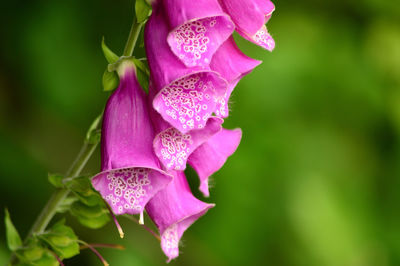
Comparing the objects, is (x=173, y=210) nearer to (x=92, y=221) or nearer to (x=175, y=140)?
(x=175, y=140)

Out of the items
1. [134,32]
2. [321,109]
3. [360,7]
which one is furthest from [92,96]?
[134,32]

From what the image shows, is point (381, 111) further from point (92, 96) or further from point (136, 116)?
point (136, 116)

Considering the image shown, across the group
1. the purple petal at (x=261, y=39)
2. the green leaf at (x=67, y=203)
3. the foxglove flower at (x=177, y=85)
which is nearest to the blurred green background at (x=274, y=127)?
the green leaf at (x=67, y=203)

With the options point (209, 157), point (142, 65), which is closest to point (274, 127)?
point (209, 157)

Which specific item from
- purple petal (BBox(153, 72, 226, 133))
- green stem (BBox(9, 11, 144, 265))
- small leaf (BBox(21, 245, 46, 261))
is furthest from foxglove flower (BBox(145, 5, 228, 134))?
small leaf (BBox(21, 245, 46, 261))

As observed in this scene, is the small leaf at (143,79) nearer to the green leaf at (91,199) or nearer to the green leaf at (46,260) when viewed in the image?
the green leaf at (91,199)

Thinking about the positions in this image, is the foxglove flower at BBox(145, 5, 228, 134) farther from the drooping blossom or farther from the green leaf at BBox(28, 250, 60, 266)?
the green leaf at BBox(28, 250, 60, 266)

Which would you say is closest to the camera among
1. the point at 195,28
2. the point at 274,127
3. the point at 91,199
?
the point at 195,28
